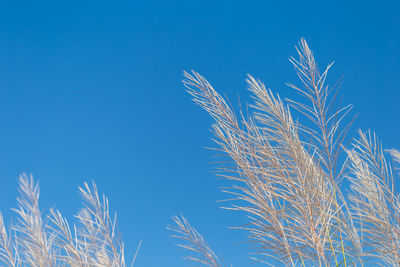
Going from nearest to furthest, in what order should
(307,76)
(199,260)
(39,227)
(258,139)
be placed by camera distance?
(258,139) < (307,76) < (199,260) < (39,227)

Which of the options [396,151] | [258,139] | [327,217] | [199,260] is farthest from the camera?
[396,151]

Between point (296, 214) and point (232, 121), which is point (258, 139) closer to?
point (232, 121)

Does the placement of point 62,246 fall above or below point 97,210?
below

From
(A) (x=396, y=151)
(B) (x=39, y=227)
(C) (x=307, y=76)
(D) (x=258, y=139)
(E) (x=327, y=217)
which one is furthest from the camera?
(B) (x=39, y=227)

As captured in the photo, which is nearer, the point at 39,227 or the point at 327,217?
the point at 327,217

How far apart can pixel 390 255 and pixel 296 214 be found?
0.68 m

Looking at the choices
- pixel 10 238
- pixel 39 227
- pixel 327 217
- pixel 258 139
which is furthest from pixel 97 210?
pixel 327 217

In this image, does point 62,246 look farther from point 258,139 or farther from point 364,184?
point 364,184

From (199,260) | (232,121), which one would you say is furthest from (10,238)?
(232,121)

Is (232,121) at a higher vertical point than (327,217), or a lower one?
higher

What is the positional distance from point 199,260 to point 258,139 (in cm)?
76

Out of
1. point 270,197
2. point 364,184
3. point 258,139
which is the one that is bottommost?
point 270,197

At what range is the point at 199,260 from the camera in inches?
86.9

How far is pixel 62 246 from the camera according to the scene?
2445 millimetres
